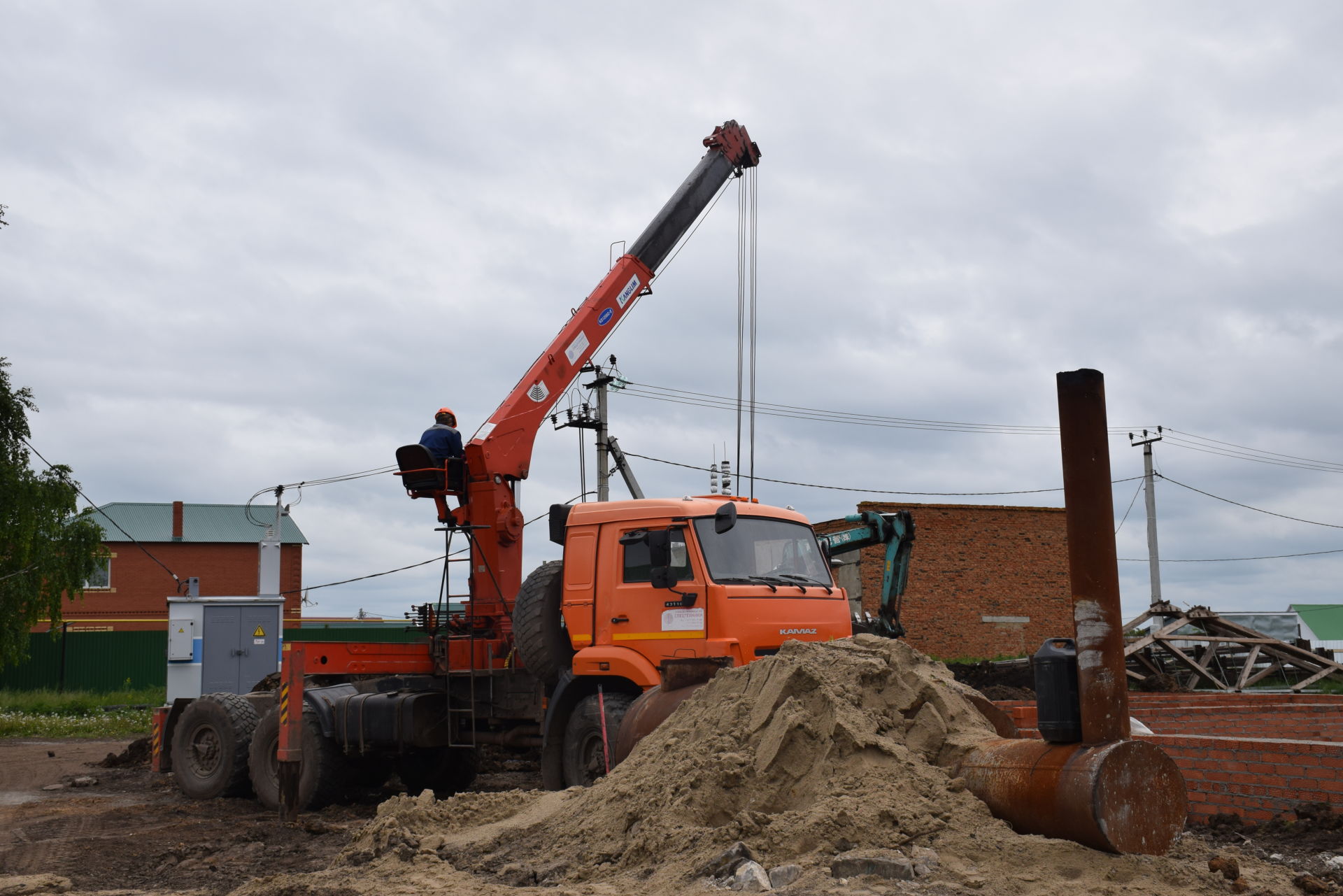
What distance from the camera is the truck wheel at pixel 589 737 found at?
10.0 m

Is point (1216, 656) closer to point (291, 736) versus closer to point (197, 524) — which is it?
point (291, 736)

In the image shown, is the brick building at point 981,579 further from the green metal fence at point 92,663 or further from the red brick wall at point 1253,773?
the red brick wall at point 1253,773

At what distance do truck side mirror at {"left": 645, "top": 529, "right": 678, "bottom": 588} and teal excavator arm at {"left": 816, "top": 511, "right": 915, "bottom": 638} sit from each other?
667 cm

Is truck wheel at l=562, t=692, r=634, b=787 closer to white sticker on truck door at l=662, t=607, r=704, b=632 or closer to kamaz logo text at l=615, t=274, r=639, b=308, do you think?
white sticker on truck door at l=662, t=607, r=704, b=632

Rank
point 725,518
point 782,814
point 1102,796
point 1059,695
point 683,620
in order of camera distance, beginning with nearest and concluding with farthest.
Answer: point 1102,796 → point 1059,695 → point 782,814 → point 725,518 → point 683,620

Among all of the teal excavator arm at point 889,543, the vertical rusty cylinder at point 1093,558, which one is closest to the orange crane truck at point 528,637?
the vertical rusty cylinder at point 1093,558

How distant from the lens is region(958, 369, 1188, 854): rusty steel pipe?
6152mm

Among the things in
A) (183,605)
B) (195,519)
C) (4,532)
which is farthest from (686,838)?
(195,519)

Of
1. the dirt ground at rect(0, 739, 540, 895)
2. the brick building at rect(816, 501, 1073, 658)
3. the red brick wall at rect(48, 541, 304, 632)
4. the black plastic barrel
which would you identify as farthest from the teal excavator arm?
the red brick wall at rect(48, 541, 304, 632)

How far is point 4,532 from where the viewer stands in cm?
2508

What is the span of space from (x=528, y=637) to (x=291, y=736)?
255 centimetres

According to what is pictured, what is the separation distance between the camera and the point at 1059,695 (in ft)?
21.0

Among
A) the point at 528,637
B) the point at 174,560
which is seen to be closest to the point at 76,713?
the point at 528,637

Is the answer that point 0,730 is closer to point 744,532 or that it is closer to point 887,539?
point 887,539
